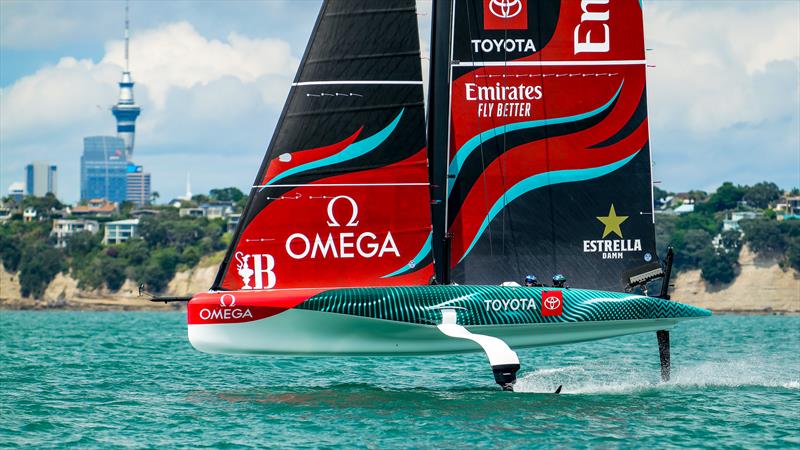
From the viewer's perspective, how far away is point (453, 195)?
2267 cm

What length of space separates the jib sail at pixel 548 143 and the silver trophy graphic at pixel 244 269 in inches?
143

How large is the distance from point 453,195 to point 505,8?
3374mm

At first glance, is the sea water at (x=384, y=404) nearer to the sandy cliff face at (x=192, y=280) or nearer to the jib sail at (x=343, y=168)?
the jib sail at (x=343, y=168)

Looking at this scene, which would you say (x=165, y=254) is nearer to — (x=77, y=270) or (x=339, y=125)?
(x=77, y=270)

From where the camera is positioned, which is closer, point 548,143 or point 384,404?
point 384,404

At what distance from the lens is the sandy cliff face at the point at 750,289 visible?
10988 centimetres

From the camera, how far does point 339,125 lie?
2164cm

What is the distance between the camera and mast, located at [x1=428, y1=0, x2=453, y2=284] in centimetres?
2242

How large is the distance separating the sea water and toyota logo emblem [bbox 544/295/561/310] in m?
1.49

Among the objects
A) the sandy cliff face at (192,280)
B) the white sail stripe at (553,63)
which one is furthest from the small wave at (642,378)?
the sandy cliff face at (192,280)

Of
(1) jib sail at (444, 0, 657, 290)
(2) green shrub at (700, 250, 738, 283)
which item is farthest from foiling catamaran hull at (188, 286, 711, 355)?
(2) green shrub at (700, 250, 738, 283)

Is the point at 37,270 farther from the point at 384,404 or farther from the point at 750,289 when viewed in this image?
the point at 384,404

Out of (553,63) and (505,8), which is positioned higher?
(505,8)

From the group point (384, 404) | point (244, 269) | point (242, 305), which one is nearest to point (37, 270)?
point (244, 269)
